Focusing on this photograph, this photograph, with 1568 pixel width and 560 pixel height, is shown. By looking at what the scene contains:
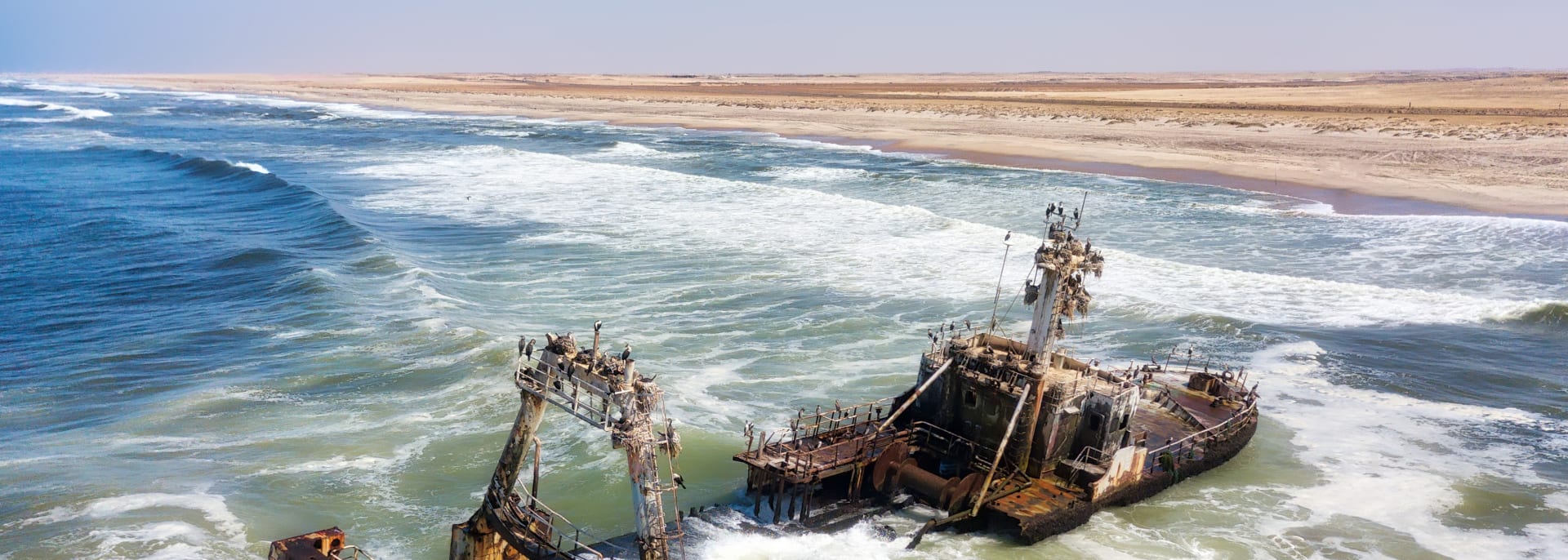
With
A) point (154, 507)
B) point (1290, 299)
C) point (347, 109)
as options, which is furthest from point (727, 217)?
point (347, 109)

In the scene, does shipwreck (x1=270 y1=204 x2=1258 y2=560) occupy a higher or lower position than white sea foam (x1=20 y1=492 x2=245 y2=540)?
higher

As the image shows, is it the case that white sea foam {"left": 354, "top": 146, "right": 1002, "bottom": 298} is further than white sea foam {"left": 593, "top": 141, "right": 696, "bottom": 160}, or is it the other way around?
white sea foam {"left": 593, "top": 141, "right": 696, "bottom": 160}

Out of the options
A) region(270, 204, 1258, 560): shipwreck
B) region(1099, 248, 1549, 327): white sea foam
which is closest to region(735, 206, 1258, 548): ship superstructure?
region(270, 204, 1258, 560): shipwreck

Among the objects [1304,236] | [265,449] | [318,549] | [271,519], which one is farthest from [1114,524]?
[1304,236]

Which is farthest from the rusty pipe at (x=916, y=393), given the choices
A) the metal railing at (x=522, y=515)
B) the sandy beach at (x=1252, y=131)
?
the sandy beach at (x=1252, y=131)

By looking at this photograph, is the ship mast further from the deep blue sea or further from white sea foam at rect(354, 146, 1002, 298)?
white sea foam at rect(354, 146, 1002, 298)

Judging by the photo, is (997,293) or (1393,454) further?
(1393,454)

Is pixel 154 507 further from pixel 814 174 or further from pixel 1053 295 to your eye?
pixel 814 174

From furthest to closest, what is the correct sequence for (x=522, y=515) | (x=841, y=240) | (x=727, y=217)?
(x=727, y=217) < (x=841, y=240) < (x=522, y=515)
